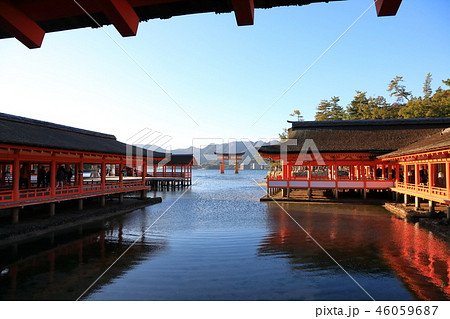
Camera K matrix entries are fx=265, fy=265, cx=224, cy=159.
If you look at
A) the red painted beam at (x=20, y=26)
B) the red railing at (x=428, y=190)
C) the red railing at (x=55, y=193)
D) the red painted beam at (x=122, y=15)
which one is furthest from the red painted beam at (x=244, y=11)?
the red railing at (x=428, y=190)

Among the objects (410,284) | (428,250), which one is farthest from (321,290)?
(428,250)

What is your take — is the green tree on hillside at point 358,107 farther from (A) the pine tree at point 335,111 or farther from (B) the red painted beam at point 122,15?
(B) the red painted beam at point 122,15

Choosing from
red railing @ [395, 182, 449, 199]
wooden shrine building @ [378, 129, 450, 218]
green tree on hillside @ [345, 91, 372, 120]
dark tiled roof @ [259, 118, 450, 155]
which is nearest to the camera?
wooden shrine building @ [378, 129, 450, 218]

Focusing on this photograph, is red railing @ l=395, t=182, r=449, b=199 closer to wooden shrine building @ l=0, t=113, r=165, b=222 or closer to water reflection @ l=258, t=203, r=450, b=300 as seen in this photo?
water reflection @ l=258, t=203, r=450, b=300

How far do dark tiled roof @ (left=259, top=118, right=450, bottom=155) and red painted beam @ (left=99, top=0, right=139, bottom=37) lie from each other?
19.9 m

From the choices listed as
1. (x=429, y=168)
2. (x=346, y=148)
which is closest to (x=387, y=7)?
(x=429, y=168)

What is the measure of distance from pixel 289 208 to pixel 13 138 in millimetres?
15719

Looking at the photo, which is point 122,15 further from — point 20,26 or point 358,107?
point 358,107

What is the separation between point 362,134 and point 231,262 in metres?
20.1

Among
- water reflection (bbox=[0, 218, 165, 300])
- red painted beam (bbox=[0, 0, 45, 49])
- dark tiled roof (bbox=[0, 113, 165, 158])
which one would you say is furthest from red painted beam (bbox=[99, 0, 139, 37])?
dark tiled roof (bbox=[0, 113, 165, 158])

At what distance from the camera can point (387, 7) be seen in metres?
2.23

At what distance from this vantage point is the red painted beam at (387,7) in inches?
85.7

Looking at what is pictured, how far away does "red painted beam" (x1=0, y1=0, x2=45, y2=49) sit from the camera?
213cm

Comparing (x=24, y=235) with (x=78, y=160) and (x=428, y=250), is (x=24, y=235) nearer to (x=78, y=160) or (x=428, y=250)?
(x=78, y=160)
